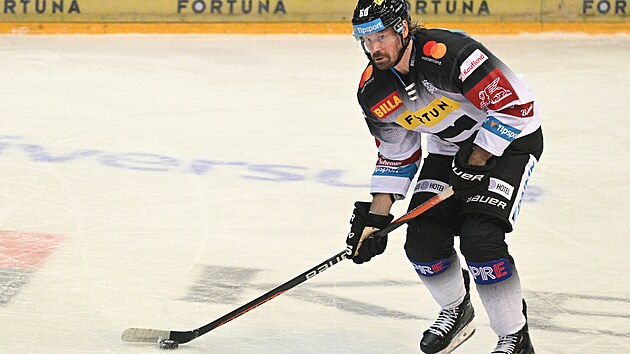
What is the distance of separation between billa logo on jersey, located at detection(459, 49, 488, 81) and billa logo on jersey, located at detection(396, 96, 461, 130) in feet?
0.42

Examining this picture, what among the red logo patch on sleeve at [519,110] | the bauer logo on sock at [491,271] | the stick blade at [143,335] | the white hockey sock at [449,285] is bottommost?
the stick blade at [143,335]

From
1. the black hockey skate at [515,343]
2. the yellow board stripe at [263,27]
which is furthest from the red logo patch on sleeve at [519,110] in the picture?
the yellow board stripe at [263,27]

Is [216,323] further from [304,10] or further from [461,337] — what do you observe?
[304,10]

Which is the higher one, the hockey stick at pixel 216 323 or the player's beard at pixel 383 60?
the player's beard at pixel 383 60

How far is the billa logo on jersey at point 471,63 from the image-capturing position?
3.15 meters

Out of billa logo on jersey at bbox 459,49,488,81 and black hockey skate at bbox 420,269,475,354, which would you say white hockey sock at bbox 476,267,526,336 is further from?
billa logo on jersey at bbox 459,49,488,81

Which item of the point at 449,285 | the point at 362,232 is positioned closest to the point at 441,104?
the point at 362,232

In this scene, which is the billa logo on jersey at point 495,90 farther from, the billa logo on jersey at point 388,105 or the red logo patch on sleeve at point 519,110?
the billa logo on jersey at point 388,105

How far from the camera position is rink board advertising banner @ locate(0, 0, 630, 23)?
800 cm

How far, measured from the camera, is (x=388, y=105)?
3305 mm

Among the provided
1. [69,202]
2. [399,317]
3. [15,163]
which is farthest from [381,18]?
[15,163]

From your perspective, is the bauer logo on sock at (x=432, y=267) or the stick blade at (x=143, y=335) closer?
the bauer logo on sock at (x=432, y=267)

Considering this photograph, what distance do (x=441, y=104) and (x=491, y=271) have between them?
0.48 m

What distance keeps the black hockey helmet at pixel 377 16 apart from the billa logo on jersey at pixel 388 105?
21 cm
